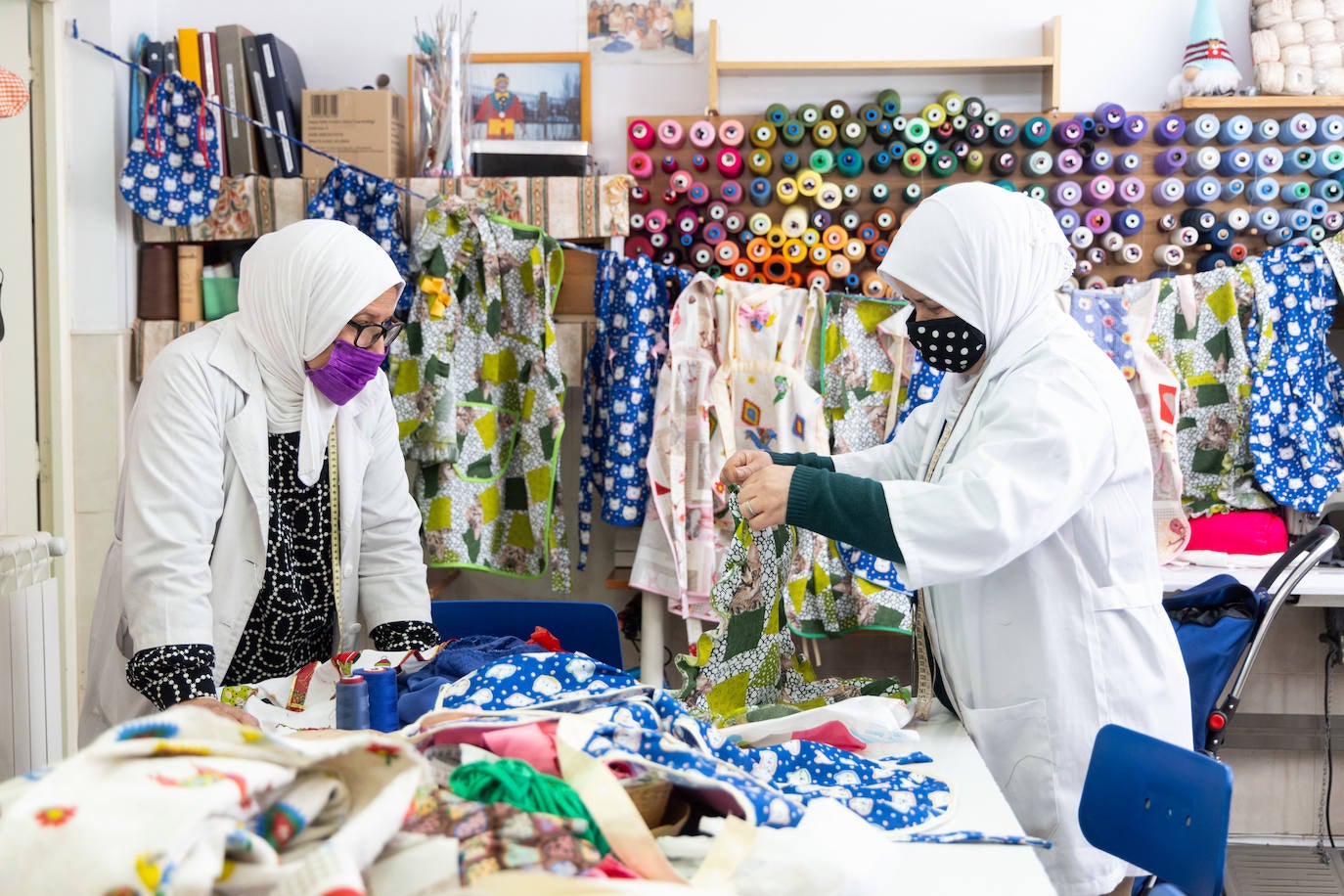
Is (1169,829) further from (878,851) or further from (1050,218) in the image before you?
(1050,218)

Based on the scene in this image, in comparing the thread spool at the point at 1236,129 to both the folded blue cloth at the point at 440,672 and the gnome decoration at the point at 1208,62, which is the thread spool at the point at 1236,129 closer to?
the gnome decoration at the point at 1208,62

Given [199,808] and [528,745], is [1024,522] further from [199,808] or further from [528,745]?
[199,808]

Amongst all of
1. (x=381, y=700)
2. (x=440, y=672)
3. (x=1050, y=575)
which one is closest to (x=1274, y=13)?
(x=1050, y=575)

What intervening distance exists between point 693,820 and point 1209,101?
10.5 ft

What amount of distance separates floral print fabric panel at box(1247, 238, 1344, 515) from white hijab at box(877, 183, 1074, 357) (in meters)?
1.85

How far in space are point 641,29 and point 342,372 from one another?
7.12 ft

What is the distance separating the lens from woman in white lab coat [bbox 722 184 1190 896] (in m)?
1.74

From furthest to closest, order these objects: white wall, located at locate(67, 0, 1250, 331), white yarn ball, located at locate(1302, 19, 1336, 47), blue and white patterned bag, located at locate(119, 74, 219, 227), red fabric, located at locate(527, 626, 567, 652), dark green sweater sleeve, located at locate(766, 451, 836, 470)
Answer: white wall, located at locate(67, 0, 1250, 331)
white yarn ball, located at locate(1302, 19, 1336, 47)
blue and white patterned bag, located at locate(119, 74, 219, 227)
dark green sweater sleeve, located at locate(766, 451, 836, 470)
red fabric, located at locate(527, 626, 567, 652)

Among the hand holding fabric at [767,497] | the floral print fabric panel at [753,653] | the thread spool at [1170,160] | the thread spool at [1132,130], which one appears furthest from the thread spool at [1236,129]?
the hand holding fabric at [767,497]

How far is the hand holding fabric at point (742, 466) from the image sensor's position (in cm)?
207

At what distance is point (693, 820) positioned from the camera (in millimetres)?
1282

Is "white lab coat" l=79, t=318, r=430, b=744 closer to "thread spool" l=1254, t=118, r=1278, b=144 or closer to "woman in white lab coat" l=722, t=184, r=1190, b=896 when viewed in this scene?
"woman in white lab coat" l=722, t=184, r=1190, b=896

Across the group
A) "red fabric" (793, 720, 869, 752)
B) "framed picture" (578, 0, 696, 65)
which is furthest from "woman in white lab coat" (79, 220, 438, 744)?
"framed picture" (578, 0, 696, 65)

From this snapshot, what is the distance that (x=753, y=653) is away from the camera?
1965mm
